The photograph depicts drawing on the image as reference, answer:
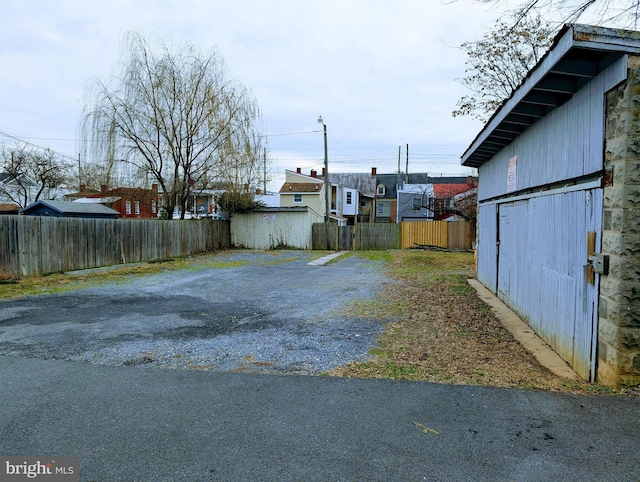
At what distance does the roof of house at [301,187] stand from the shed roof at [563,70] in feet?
97.0

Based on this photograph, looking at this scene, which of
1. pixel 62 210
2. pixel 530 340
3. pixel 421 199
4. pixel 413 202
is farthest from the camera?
pixel 413 202

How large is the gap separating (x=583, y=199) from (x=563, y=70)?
1.30 meters

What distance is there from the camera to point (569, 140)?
4.87 metres

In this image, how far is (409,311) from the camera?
747 centimetres

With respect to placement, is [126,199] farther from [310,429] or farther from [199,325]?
[310,429]

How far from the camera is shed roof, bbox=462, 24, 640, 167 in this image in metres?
3.62

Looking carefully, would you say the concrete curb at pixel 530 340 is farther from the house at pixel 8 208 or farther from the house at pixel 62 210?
the house at pixel 8 208

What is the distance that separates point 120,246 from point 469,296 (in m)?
12.1

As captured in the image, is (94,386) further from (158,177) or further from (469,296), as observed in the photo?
(158,177)

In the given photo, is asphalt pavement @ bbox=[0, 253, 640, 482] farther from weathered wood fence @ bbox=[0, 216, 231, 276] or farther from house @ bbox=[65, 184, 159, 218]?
house @ bbox=[65, 184, 159, 218]

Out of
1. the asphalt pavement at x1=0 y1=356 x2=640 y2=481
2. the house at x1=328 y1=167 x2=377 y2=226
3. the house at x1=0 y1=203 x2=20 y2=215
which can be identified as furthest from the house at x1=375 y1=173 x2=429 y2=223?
the asphalt pavement at x1=0 y1=356 x2=640 y2=481

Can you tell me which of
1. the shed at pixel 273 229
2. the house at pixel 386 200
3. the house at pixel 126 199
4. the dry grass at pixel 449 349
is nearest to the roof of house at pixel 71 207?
the house at pixel 126 199

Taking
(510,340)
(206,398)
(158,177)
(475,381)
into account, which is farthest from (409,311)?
(158,177)

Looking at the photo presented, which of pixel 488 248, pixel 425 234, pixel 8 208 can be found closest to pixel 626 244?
pixel 488 248
